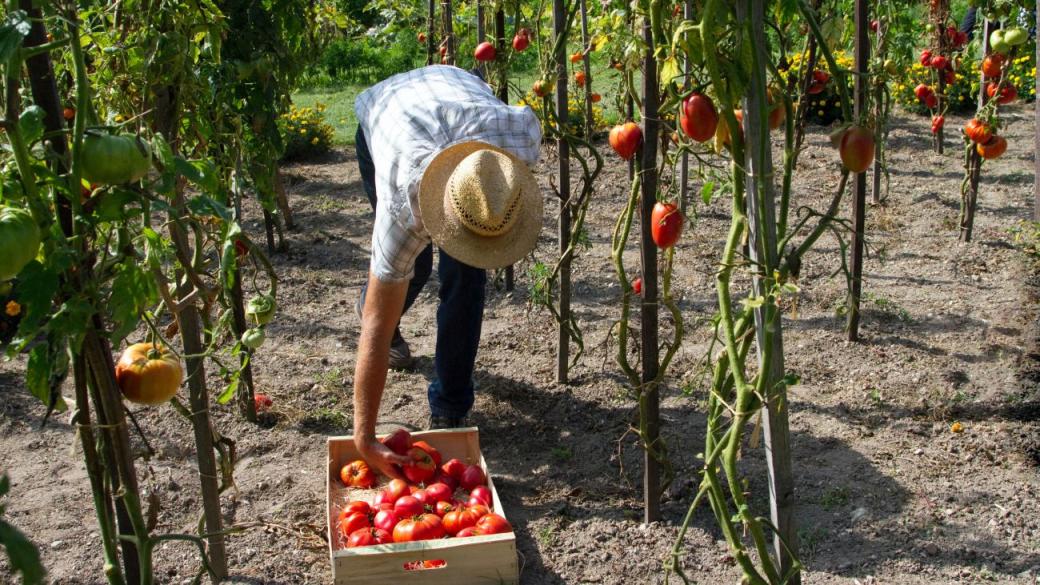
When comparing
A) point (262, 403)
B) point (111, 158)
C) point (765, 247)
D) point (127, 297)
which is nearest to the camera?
point (111, 158)

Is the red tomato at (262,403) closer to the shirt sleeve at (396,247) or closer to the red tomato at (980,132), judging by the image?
the shirt sleeve at (396,247)

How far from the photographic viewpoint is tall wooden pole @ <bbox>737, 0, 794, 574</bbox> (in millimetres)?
1770

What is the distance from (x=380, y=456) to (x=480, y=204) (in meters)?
0.85

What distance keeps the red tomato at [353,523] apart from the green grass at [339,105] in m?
5.59

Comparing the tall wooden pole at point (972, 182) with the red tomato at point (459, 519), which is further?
the tall wooden pole at point (972, 182)

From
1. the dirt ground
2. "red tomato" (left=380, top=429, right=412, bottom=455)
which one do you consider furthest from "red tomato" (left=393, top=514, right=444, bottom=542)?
"red tomato" (left=380, top=429, right=412, bottom=455)

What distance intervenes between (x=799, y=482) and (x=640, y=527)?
56 centimetres

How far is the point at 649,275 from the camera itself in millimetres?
2688

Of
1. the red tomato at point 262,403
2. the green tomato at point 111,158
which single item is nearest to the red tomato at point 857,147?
the green tomato at point 111,158

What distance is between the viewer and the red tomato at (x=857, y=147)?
6.37ft

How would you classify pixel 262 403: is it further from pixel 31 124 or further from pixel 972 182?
pixel 972 182

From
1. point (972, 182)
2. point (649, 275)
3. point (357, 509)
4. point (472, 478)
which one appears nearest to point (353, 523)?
point (357, 509)

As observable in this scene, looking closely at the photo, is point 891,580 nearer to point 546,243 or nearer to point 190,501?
point 190,501

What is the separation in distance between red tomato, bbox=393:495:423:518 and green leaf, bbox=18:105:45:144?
1.65 meters
